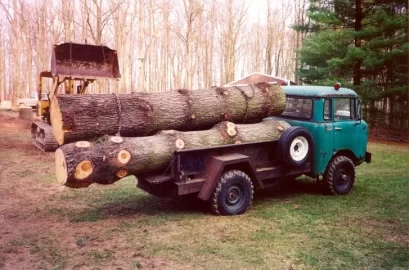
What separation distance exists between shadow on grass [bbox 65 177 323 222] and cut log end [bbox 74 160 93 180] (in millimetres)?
1040

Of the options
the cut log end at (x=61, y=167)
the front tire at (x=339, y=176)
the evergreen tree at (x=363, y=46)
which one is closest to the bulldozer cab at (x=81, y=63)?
the cut log end at (x=61, y=167)

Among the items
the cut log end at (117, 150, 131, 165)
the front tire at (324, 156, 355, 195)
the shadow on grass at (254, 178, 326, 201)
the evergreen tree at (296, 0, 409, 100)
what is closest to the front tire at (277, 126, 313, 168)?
the front tire at (324, 156, 355, 195)

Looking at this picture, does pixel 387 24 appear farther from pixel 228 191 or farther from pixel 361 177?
pixel 228 191

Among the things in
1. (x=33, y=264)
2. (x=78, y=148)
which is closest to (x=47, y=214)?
(x=78, y=148)

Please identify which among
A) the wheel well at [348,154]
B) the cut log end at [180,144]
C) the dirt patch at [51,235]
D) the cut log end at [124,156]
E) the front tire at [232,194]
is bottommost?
the dirt patch at [51,235]

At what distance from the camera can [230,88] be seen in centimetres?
830

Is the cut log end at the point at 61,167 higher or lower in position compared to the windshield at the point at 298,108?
lower

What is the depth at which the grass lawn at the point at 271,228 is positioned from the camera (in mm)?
5172

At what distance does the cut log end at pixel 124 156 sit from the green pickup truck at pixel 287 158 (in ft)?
1.91

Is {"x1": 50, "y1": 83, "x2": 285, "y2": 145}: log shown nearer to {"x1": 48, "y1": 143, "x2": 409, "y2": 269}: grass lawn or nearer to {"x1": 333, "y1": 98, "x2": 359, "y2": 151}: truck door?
{"x1": 333, "y1": 98, "x2": 359, "y2": 151}: truck door

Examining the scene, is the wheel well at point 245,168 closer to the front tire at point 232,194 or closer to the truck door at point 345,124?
the front tire at point 232,194

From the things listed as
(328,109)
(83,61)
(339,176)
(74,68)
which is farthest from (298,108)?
(74,68)

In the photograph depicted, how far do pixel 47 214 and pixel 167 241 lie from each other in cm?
273

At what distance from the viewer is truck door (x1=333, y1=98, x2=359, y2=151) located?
27.8ft
